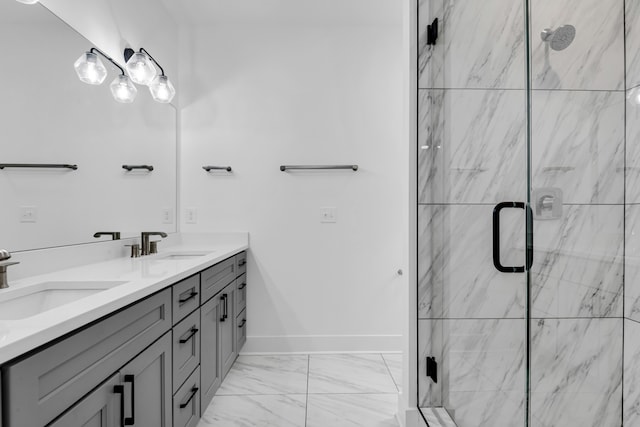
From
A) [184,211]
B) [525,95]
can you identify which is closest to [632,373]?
[525,95]

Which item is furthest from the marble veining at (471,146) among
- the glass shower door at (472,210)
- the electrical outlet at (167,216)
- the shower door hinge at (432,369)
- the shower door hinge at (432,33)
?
the electrical outlet at (167,216)

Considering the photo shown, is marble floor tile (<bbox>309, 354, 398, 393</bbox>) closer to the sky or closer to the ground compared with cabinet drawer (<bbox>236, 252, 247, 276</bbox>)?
closer to the ground

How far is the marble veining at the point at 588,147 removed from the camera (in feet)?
2.96

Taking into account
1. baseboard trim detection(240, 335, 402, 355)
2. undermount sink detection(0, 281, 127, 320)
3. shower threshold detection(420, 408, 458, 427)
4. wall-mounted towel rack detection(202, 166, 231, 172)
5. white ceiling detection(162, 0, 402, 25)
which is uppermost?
white ceiling detection(162, 0, 402, 25)

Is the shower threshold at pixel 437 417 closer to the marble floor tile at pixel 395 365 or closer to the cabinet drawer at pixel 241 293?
the marble floor tile at pixel 395 365

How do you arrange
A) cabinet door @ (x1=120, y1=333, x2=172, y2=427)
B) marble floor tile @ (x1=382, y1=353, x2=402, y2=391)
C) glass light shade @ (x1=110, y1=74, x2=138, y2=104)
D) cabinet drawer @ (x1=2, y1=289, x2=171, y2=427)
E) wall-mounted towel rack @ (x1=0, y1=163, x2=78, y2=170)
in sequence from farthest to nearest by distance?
1. marble floor tile @ (x1=382, y1=353, x2=402, y2=391)
2. glass light shade @ (x1=110, y1=74, x2=138, y2=104)
3. wall-mounted towel rack @ (x1=0, y1=163, x2=78, y2=170)
4. cabinet door @ (x1=120, y1=333, x2=172, y2=427)
5. cabinet drawer @ (x1=2, y1=289, x2=171, y2=427)

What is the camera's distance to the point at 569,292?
37.1 inches

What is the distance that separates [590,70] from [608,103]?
9cm

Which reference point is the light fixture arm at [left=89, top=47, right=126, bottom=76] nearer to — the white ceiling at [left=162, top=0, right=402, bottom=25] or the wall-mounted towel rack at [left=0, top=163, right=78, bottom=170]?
the wall-mounted towel rack at [left=0, top=163, right=78, bottom=170]

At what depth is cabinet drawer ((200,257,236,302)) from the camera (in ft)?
5.76

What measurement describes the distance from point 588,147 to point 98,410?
1.40 metres

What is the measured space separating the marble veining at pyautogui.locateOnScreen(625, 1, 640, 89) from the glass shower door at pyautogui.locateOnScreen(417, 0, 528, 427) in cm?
23

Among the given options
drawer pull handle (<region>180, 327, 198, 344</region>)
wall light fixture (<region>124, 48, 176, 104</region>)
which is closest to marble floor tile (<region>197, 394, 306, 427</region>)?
drawer pull handle (<region>180, 327, 198, 344</region>)

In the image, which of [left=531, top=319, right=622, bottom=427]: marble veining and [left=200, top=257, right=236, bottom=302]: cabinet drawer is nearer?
[left=531, top=319, right=622, bottom=427]: marble veining
